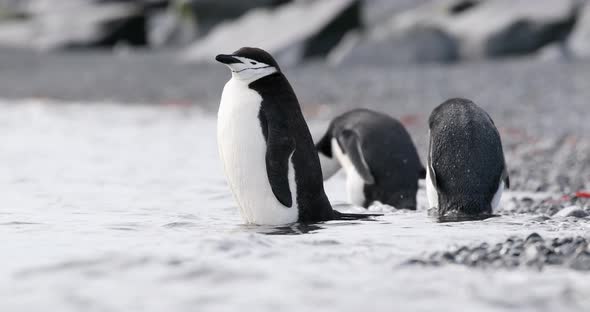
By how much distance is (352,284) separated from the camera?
3.45 m

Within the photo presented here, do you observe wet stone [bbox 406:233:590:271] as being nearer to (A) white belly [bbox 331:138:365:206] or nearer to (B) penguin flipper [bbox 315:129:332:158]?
(A) white belly [bbox 331:138:365:206]

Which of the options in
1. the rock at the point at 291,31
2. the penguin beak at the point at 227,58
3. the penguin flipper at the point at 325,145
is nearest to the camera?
the penguin beak at the point at 227,58

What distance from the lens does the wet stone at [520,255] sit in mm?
3738

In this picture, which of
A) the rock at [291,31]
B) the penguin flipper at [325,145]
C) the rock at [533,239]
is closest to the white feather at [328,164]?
the penguin flipper at [325,145]

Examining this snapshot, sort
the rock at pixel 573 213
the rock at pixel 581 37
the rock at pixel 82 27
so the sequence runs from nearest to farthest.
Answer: the rock at pixel 573 213, the rock at pixel 581 37, the rock at pixel 82 27

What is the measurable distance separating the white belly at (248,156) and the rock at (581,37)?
1347 cm

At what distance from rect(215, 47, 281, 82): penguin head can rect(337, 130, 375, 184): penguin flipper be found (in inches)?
56.9

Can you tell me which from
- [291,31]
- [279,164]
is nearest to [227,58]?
[279,164]

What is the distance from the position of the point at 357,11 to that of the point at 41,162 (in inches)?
531

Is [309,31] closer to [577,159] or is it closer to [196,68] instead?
[196,68]

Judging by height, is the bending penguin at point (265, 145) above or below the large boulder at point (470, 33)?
below

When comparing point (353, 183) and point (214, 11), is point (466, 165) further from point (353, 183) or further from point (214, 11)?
point (214, 11)

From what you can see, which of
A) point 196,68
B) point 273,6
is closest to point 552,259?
point 196,68

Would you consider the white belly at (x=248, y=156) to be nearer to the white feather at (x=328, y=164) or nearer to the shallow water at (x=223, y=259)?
the shallow water at (x=223, y=259)
